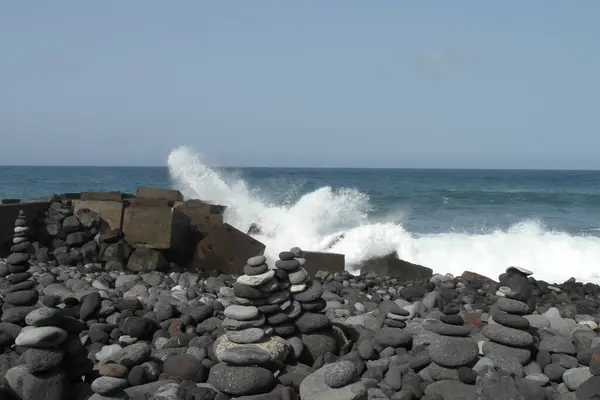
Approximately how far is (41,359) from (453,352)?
11.3 feet

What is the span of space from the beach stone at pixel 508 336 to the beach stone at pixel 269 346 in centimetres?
200

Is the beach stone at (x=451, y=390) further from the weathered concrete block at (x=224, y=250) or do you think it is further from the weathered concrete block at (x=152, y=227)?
the weathered concrete block at (x=152, y=227)

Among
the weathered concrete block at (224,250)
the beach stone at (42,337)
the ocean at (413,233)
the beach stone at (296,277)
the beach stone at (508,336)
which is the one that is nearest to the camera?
the beach stone at (42,337)

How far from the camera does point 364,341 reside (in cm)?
680

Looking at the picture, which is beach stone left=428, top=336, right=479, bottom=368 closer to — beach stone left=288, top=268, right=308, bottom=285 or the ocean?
beach stone left=288, top=268, right=308, bottom=285

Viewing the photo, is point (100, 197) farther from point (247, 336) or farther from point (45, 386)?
point (45, 386)

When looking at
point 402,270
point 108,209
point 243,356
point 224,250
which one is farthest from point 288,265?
point 108,209

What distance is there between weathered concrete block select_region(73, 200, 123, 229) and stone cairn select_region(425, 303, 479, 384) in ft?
27.4

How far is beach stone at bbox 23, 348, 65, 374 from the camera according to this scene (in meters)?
5.12

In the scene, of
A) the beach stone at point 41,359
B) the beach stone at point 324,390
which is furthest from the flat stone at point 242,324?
the beach stone at point 41,359

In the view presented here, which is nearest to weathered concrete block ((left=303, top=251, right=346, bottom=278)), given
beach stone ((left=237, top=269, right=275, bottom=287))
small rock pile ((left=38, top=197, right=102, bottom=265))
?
small rock pile ((left=38, top=197, right=102, bottom=265))

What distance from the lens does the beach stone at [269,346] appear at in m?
6.14

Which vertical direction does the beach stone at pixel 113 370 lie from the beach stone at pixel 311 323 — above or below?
below

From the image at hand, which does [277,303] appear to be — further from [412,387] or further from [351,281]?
[351,281]
